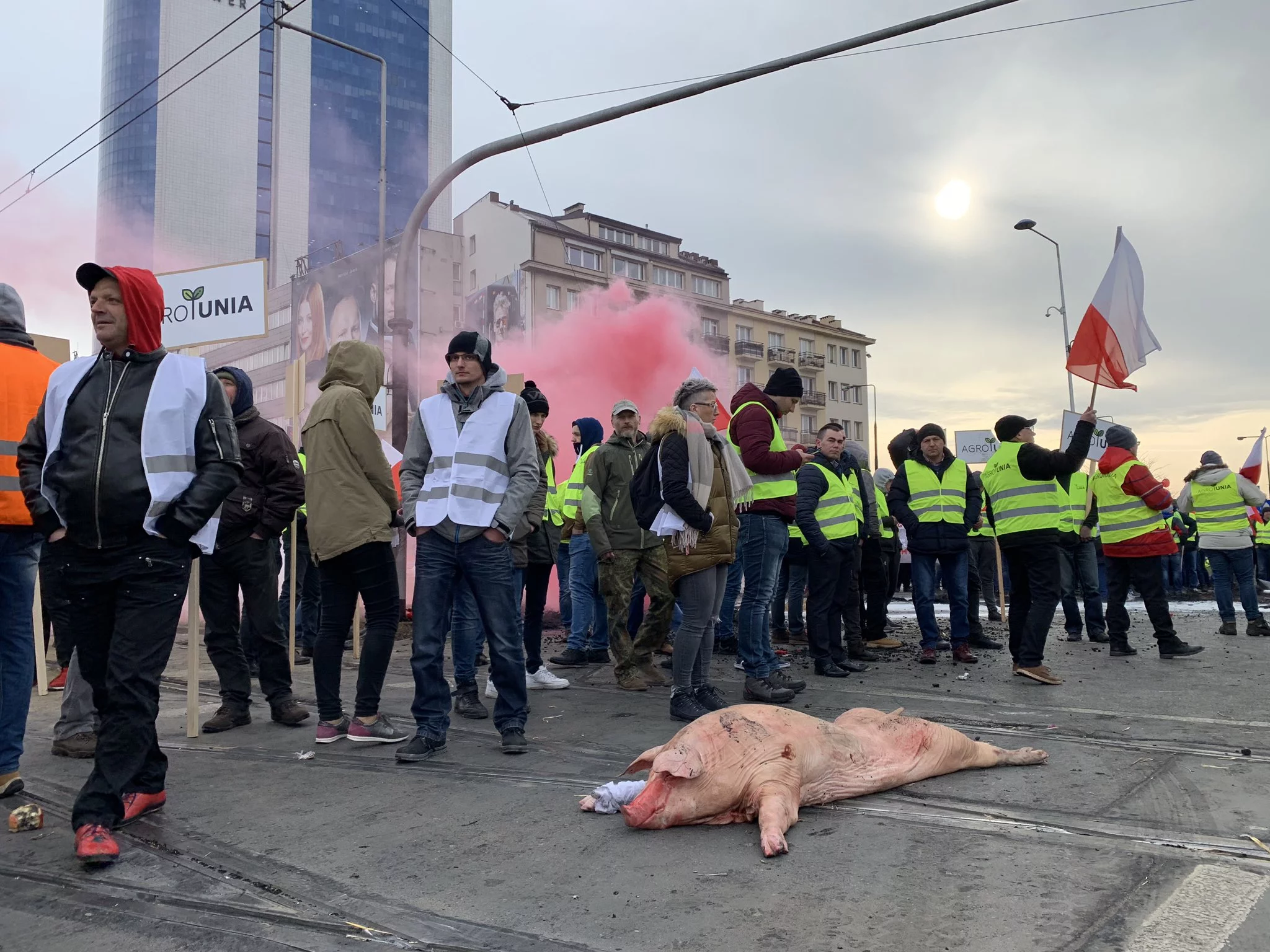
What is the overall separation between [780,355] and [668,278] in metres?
11.8

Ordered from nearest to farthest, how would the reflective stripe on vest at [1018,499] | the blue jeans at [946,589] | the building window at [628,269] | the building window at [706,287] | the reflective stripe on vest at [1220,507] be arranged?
the reflective stripe on vest at [1018,499] → the blue jeans at [946,589] → the reflective stripe on vest at [1220,507] → the building window at [628,269] → the building window at [706,287]

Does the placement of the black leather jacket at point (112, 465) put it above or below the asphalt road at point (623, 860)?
above

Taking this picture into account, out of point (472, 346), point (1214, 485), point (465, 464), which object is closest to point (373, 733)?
point (465, 464)

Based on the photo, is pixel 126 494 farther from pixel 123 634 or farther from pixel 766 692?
pixel 766 692

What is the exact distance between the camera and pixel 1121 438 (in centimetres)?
852

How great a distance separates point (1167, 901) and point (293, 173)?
78.8m

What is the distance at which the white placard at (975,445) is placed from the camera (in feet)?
59.5

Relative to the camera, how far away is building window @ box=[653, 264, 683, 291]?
54.9m

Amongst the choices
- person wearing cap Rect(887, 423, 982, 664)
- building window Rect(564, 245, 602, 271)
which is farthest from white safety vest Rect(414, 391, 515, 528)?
building window Rect(564, 245, 602, 271)

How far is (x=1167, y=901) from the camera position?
2395mm

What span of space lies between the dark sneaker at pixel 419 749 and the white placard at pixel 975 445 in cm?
Answer: 1574

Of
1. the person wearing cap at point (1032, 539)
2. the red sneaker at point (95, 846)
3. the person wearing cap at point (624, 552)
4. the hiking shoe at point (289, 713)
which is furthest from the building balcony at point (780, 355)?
the red sneaker at point (95, 846)

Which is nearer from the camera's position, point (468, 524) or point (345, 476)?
point (468, 524)

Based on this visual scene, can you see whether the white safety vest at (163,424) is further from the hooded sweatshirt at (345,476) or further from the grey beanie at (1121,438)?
the grey beanie at (1121,438)
